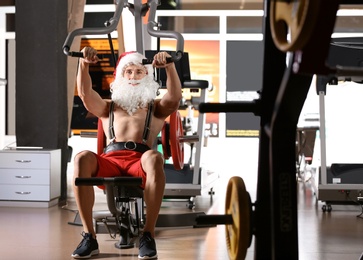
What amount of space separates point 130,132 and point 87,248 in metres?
0.83

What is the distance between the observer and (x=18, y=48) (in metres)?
6.17

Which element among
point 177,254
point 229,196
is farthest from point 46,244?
point 229,196

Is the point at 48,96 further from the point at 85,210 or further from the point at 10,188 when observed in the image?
the point at 85,210

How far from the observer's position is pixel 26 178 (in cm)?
584

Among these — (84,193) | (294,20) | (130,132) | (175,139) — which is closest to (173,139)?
(175,139)

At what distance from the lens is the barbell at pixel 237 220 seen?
190 cm

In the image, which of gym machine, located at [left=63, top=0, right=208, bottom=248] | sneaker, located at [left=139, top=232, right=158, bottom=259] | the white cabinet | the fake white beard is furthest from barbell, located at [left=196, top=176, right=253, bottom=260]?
the white cabinet

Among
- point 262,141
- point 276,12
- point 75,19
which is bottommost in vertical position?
point 262,141

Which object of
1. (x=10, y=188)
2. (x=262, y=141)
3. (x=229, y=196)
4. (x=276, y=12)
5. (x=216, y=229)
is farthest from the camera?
(x=10, y=188)

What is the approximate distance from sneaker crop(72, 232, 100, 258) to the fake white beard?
2.94 ft

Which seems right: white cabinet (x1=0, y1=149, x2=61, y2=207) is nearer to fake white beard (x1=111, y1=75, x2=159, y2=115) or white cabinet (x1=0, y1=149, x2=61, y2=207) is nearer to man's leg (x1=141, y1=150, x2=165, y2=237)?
fake white beard (x1=111, y1=75, x2=159, y2=115)

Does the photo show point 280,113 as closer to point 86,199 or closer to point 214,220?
point 214,220

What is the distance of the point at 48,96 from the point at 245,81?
6217 millimetres

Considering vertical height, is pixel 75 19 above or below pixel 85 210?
above
